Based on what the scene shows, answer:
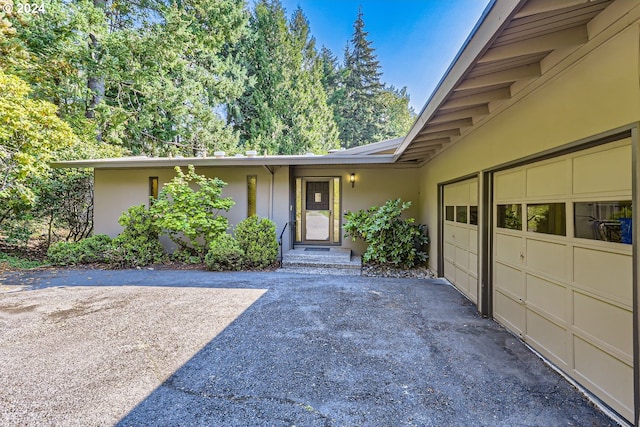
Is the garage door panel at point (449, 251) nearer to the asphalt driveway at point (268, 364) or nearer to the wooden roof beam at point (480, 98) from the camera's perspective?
the asphalt driveway at point (268, 364)

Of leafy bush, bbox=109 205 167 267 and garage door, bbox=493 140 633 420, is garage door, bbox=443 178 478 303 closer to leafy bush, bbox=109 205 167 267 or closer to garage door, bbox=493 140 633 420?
garage door, bbox=493 140 633 420

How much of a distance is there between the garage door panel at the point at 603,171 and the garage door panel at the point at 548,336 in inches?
→ 48.2

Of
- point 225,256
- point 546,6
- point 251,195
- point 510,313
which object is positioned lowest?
point 510,313

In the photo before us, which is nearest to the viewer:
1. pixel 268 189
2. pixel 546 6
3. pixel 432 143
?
pixel 546 6

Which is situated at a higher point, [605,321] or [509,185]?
[509,185]

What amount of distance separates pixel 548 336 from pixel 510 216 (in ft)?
4.46

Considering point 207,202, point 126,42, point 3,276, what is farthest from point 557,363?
point 126,42

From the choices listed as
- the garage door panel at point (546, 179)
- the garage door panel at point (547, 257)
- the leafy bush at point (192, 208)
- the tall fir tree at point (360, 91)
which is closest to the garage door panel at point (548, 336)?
the garage door panel at point (547, 257)

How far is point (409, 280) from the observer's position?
5922 mm

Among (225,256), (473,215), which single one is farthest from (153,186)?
(473,215)

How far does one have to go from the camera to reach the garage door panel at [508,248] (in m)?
3.28

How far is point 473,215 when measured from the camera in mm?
4512

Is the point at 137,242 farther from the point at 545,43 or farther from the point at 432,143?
the point at 545,43

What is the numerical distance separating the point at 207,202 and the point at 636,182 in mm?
6908
